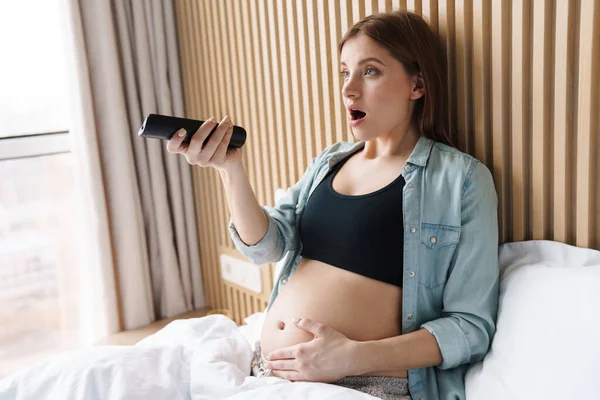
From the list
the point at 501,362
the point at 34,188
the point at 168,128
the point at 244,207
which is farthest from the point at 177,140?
the point at 34,188

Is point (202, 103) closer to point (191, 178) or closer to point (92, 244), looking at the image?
point (191, 178)

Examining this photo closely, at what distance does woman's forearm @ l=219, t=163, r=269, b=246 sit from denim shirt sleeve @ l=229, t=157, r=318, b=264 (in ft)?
0.06

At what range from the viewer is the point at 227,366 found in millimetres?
1227

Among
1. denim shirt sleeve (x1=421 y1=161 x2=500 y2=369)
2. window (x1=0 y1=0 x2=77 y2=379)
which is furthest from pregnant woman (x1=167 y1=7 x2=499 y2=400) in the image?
window (x1=0 y1=0 x2=77 y2=379)

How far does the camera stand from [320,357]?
3.85ft

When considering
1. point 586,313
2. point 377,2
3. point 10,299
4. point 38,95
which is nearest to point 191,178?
point 38,95

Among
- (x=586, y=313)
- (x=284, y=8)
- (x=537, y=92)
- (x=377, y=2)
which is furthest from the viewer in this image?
(x=284, y=8)

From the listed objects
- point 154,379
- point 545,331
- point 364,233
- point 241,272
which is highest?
point 364,233

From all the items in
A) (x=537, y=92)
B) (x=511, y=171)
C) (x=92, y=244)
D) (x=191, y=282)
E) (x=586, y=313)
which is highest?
(x=537, y=92)

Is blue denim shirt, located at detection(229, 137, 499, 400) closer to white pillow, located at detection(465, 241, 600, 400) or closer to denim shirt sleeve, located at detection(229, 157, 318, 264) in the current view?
white pillow, located at detection(465, 241, 600, 400)

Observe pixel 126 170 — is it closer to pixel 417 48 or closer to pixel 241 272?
pixel 241 272

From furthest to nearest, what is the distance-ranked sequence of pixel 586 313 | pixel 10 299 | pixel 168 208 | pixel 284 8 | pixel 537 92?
pixel 168 208 < pixel 10 299 < pixel 284 8 < pixel 537 92 < pixel 586 313

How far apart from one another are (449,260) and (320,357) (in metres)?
0.33

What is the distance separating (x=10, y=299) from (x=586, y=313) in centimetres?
192
